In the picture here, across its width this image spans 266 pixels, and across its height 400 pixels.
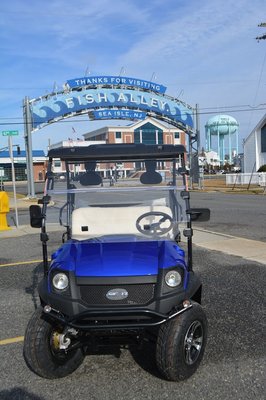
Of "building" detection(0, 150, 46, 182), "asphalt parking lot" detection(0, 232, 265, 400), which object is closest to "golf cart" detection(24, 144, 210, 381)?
"asphalt parking lot" detection(0, 232, 265, 400)

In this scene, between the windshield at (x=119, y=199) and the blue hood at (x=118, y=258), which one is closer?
the blue hood at (x=118, y=258)

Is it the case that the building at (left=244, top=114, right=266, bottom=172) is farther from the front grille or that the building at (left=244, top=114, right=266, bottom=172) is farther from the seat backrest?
the front grille

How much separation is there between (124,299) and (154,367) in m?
0.85

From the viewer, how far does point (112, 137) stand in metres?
73.1

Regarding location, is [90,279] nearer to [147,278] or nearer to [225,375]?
[147,278]

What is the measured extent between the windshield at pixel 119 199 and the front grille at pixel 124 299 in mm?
747

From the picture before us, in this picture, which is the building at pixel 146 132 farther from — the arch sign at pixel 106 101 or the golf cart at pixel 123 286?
the golf cart at pixel 123 286

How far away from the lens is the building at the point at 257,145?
160 feet

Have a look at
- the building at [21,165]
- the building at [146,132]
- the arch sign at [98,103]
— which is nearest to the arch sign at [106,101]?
the arch sign at [98,103]

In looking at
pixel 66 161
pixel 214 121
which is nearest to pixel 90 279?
pixel 66 161

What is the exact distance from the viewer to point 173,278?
3.54 m

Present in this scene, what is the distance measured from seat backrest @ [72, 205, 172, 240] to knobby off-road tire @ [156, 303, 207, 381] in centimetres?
108

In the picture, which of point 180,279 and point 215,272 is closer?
point 180,279

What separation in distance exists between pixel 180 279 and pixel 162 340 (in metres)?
0.48
